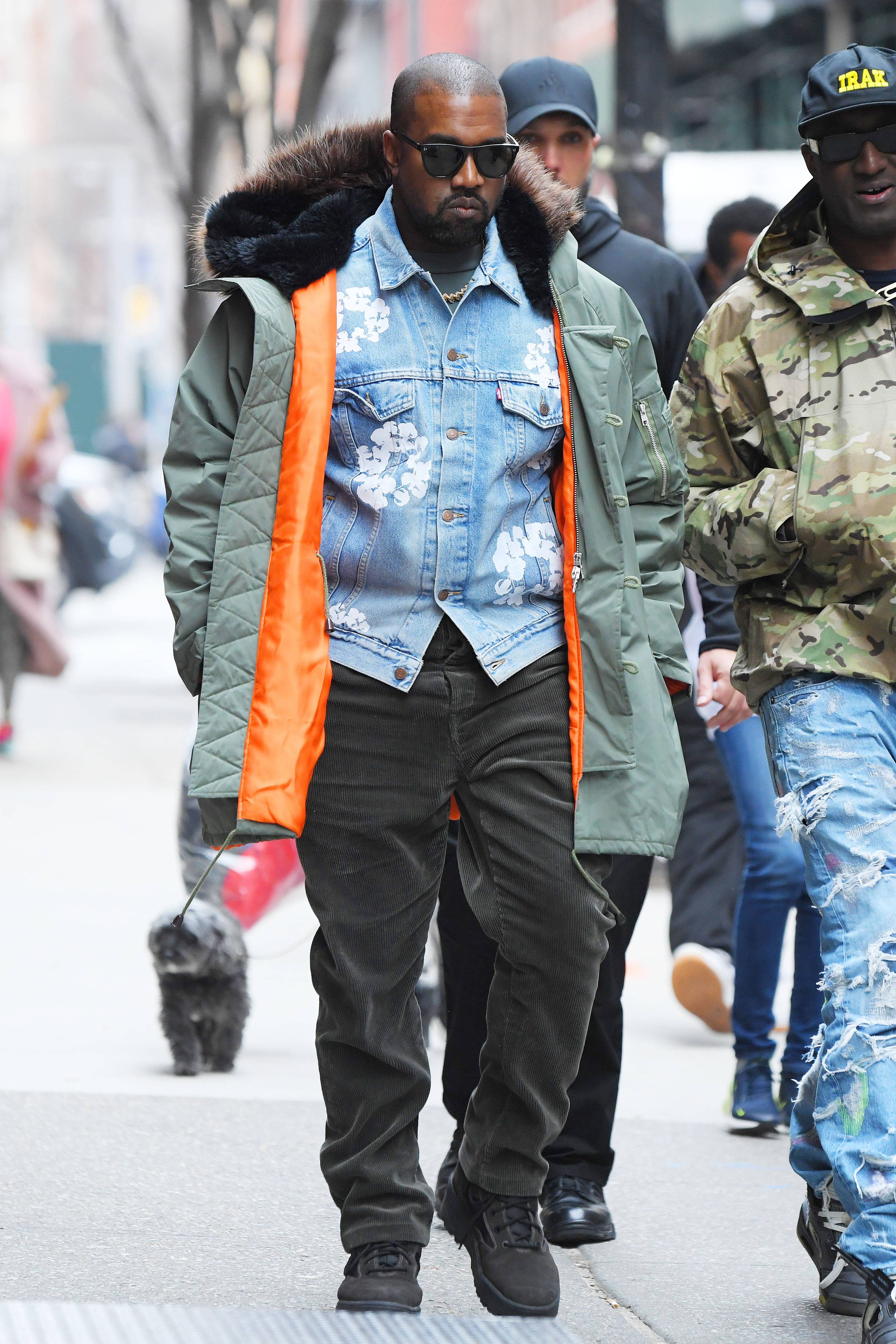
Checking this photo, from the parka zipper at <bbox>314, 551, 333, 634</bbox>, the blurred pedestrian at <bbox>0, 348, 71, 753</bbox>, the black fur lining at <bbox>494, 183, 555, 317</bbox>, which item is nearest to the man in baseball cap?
the black fur lining at <bbox>494, 183, 555, 317</bbox>

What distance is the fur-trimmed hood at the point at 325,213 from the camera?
3492 mm

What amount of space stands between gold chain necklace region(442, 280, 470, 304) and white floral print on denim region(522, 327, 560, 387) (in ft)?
0.44

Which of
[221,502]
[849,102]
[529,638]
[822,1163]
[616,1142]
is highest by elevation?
[849,102]

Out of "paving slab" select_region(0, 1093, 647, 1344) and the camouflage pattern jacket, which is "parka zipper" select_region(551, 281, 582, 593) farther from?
"paving slab" select_region(0, 1093, 647, 1344)

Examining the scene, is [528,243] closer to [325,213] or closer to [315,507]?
[325,213]

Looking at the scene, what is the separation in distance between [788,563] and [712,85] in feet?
72.1

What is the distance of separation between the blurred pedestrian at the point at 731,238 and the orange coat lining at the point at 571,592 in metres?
2.85

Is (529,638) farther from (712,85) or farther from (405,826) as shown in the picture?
(712,85)

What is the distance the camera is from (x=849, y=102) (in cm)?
373

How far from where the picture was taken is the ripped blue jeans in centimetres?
346

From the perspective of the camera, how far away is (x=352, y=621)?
3.48m

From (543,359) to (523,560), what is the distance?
1.13ft

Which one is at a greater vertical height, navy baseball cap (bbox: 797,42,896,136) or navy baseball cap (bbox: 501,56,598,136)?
navy baseball cap (bbox: 501,56,598,136)

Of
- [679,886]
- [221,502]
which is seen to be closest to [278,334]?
[221,502]
